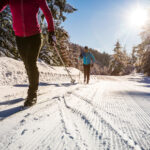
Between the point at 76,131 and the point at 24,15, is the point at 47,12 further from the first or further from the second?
the point at 76,131

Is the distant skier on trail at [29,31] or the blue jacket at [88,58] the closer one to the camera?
the distant skier on trail at [29,31]

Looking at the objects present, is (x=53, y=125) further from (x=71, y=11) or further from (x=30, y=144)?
(x=71, y=11)

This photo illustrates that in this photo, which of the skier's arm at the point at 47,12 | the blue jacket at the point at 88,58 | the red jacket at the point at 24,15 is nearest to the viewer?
the red jacket at the point at 24,15

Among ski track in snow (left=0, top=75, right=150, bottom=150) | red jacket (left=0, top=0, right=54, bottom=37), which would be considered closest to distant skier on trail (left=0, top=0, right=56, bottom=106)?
red jacket (left=0, top=0, right=54, bottom=37)

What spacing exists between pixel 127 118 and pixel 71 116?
61 cm

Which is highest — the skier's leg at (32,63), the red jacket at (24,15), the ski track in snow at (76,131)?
the red jacket at (24,15)

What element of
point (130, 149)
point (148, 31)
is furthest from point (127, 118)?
point (148, 31)

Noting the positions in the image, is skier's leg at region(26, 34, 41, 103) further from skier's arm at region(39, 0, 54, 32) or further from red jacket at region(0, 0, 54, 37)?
skier's arm at region(39, 0, 54, 32)

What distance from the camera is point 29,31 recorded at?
1878 millimetres

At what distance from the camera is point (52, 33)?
2154 mm

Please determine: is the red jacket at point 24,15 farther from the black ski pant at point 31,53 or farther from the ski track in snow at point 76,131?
the ski track in snow at point 76,131

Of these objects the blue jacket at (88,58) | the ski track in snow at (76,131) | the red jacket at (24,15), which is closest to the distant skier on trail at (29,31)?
the red jacket at (24,15)

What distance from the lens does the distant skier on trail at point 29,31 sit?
1.83 m

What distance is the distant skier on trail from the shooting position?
5.99 ft
